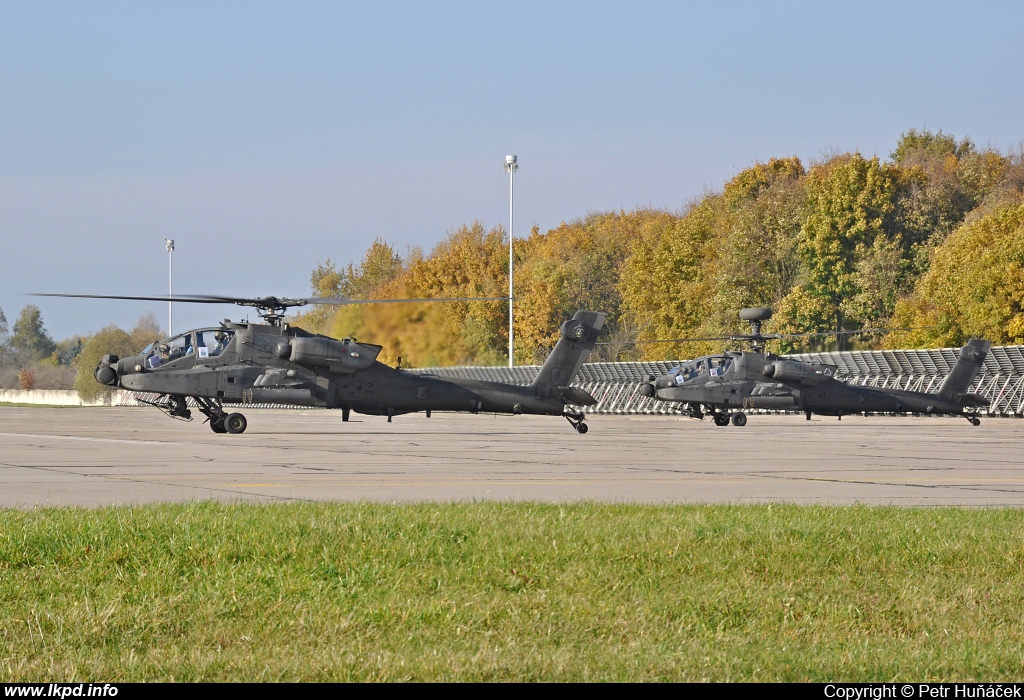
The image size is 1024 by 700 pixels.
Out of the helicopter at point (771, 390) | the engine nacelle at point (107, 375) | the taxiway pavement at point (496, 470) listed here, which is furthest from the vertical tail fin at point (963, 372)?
the engine nacelle at point (107, 375)

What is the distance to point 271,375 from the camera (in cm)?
2938

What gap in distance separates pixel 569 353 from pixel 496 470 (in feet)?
51.6

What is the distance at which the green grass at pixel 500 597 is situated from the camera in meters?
5.95

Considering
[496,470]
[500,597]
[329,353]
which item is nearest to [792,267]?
[329,353]

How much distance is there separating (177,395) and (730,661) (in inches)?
982

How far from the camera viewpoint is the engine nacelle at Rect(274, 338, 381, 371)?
96.2 ft

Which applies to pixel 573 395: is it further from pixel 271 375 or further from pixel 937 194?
pixel 937 194

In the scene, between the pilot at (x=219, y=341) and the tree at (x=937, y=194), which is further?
the tree at (x=937, y=194)

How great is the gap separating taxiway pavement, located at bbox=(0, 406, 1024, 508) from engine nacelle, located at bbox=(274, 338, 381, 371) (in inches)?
93.3

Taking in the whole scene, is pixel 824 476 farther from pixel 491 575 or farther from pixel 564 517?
pixel 491 575

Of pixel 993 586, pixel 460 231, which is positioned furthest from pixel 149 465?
pixel 460 231

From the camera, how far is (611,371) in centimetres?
6881

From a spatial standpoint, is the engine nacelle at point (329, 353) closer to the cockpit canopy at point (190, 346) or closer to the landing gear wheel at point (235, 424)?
the cockpit canopy at point (190, 346)

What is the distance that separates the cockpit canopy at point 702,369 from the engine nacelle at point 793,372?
1.37 metres
